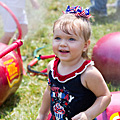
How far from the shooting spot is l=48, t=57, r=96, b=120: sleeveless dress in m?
1.60

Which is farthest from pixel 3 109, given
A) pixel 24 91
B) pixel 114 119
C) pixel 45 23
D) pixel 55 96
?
pixel 45 23

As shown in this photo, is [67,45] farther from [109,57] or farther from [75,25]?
[109,57]

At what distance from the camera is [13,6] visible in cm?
388

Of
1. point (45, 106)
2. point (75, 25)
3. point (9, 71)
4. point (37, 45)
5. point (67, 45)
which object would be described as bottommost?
point (37, 45)

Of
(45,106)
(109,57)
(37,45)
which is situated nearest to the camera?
(45,106)

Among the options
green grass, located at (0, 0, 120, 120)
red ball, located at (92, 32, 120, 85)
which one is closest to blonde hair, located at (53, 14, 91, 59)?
green grass, located at (0, 0, 120, 120)

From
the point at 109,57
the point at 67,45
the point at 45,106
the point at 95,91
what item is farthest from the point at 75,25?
the point at 109,57

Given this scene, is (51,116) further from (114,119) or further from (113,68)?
(113,68)

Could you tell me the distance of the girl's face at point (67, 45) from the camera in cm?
154

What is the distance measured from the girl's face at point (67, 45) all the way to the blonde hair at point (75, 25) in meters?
0.02

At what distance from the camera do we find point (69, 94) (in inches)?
63.9

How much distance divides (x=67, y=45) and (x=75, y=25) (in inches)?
5.6

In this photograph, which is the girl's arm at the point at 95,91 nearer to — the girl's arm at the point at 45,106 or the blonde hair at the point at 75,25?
the blonde hair at the point at 75,25

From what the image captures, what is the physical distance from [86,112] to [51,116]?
0.44 m
